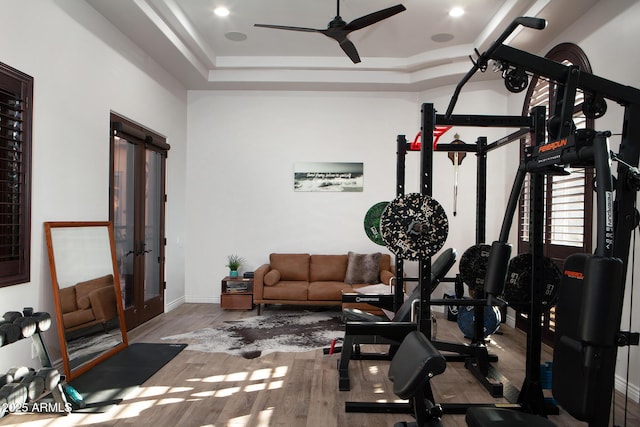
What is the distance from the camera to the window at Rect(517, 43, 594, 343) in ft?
13.2

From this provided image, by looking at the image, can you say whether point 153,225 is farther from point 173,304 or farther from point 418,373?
point 418,373

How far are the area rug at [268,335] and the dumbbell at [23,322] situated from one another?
5.69ft

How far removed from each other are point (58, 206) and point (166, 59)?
8.56ft

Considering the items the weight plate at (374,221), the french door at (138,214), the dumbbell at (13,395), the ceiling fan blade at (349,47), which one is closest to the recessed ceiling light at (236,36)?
the french door at (138,214)

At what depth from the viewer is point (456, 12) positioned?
473cm

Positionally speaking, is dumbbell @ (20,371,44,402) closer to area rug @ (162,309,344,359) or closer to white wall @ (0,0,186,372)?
white wall @ (0,0,186,372)

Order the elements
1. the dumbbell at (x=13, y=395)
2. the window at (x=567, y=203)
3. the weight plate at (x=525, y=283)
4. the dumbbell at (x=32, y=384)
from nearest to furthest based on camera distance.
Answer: the dumbbell at (x=13, y=395) < the dumbbell at (x=32, y=384) < the weight plate at (x=525, y=283) < the window at (x=567, y=203)

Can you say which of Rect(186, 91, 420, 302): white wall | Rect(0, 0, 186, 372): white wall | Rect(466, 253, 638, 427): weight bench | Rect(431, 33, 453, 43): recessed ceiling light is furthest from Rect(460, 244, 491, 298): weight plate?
Rect(0, 0, 186, 372): white wall

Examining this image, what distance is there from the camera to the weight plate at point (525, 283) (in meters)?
2.98

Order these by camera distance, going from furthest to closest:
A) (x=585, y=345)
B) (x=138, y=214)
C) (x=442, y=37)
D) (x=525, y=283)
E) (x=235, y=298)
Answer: (x=235, y=298)
(x=442, y=37)
(x=138, y=214)
(x=525, y=283)
(x=585, y=345)

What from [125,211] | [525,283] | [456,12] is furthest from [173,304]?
[456,12]

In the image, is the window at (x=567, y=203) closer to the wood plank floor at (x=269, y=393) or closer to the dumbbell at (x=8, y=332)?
the wood plank floor at (x=269, y=393)

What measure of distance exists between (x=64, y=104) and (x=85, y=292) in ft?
5.29

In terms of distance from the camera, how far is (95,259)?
4.07 m
